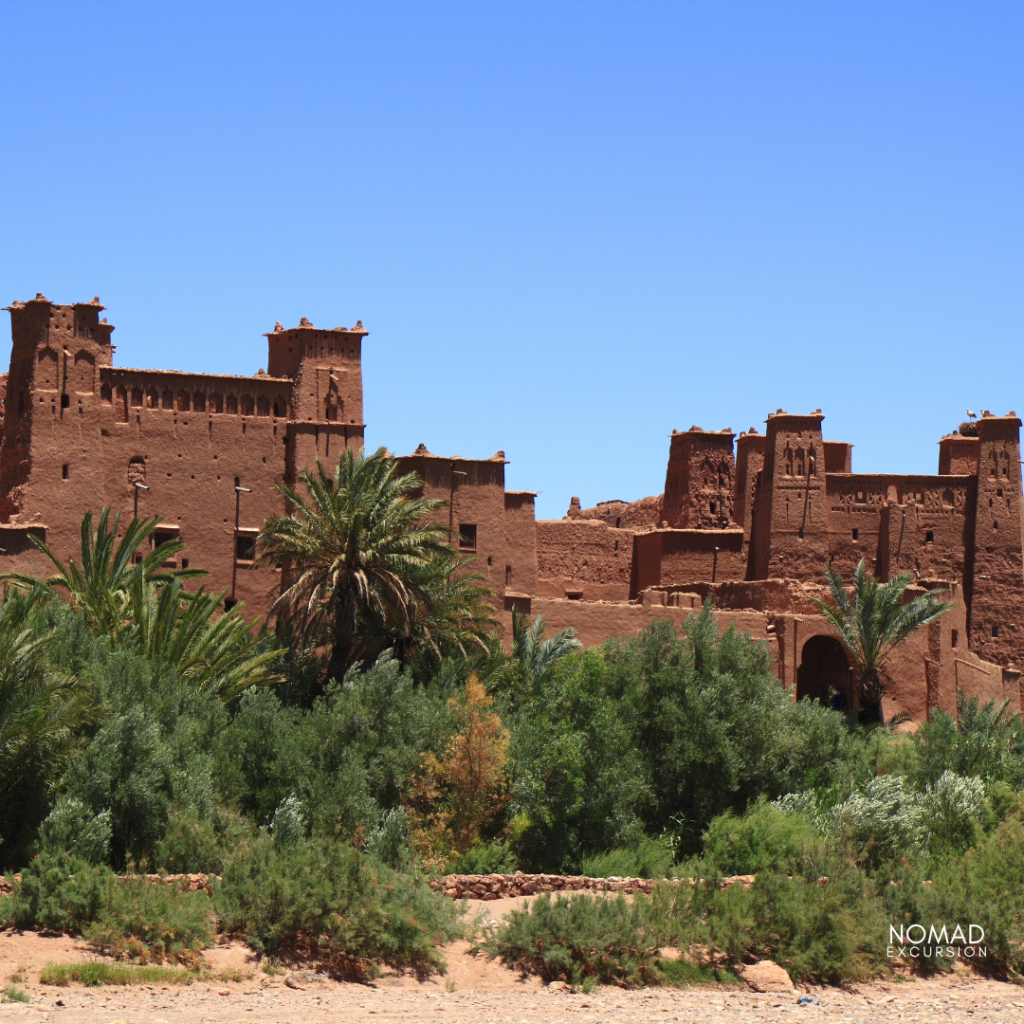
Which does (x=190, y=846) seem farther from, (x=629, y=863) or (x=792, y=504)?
(x=792, y=504)

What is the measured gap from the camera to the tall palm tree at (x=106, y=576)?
29391 millimetres

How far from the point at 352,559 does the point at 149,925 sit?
11.2 m

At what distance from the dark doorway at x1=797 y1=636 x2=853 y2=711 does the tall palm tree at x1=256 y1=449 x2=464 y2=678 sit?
534 inches

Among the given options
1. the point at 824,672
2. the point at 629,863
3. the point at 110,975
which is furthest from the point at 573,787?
the point at 824,672

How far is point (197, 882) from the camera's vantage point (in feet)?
75.0

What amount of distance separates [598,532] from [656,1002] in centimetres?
2413

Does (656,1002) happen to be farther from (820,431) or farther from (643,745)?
(820,431)

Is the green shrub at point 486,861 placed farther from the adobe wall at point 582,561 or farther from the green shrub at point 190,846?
the adobe wall at point 582,561

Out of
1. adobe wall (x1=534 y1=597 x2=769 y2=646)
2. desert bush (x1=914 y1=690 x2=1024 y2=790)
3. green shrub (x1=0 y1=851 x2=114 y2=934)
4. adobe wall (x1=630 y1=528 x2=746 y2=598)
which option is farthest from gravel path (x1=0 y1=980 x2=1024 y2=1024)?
adobe wall (x1=630 y1=528 x2=746 y2=598)

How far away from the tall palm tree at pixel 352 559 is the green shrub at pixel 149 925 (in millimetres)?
9939

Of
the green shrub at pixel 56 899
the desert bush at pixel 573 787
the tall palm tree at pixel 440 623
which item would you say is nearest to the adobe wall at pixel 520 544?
the tall palm tree at pixel 440 623

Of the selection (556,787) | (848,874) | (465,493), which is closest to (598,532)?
(465,493)

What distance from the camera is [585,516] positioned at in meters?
51.8

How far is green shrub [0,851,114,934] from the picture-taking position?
2106 cm
